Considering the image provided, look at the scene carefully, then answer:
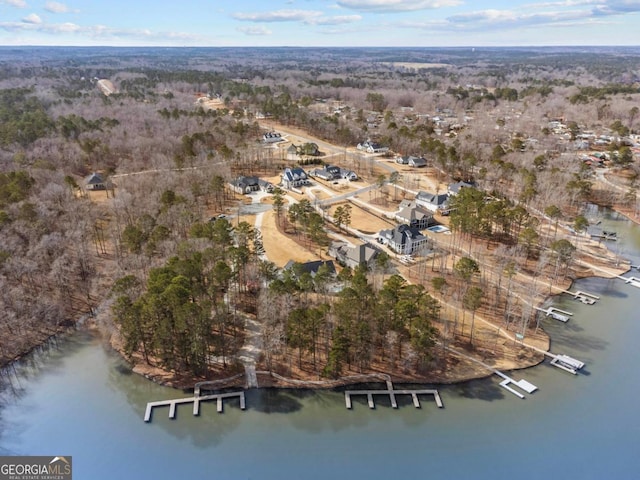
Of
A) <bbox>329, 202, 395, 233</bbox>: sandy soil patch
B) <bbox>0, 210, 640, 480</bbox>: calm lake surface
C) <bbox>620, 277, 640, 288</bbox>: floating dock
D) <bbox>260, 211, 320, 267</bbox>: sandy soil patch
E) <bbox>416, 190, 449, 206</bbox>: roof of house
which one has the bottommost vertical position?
<bbox>0, 210, 640, 480</bbox>: calm lake surface

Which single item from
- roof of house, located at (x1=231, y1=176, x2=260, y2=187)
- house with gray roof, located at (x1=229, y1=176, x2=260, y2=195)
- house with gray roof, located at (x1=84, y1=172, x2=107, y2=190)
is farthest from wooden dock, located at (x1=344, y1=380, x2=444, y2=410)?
house with gray roof, located at (x1=84, y1=172, x2=107, y2=190)

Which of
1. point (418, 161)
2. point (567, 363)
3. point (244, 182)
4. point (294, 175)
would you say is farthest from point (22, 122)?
point (567, 363)

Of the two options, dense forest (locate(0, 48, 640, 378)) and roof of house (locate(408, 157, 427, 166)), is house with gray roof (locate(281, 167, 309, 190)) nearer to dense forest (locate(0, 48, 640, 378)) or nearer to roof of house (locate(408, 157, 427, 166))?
dense forest (locate(0, 48, 640, 378))

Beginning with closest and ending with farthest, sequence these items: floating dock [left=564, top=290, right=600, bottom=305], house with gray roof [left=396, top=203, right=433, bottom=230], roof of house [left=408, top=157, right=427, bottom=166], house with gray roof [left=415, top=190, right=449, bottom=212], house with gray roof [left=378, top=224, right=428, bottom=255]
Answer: floating dock [left=564, top=290, right=600, bottom=305], house with gray roof [left=378, top=224, right=428, bottom=255], house with gray roof [left=396, top=203, right=433, bottom=230], house with gray roof [left=415, top=190, right=449, bottom=212], roof of house [left=408, top=157, right=427, bottom=166]

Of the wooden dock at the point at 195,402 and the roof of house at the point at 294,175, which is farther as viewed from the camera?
the roof of house at the point at 294,175

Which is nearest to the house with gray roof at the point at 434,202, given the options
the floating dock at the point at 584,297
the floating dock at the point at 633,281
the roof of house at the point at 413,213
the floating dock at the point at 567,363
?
the roof of house at the point at 413,213

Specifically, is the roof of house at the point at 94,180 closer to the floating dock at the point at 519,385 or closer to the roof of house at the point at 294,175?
the roof of house at the point at 294,175
